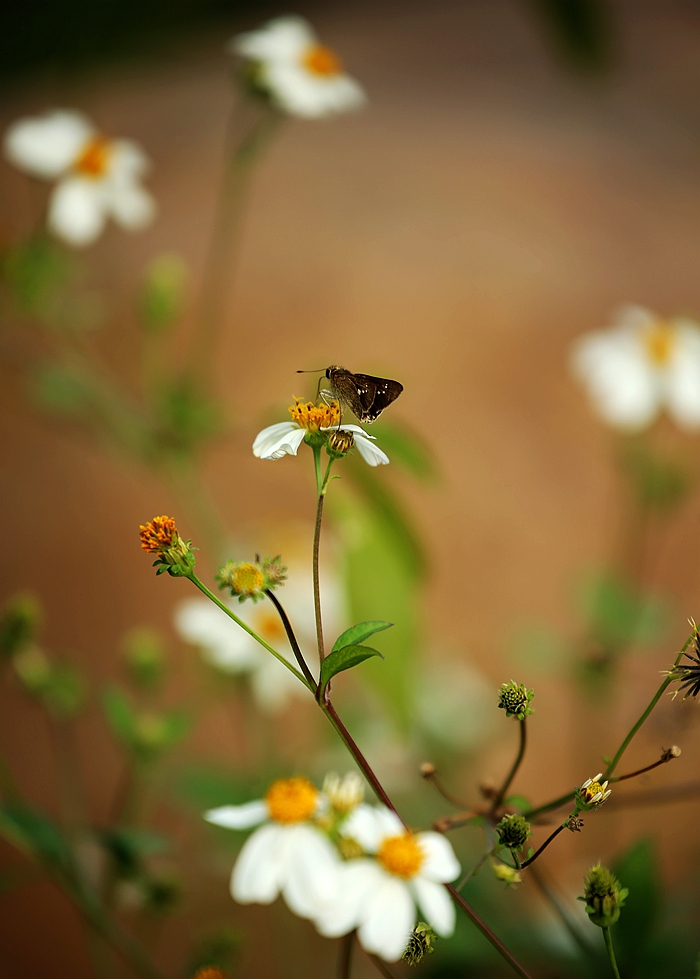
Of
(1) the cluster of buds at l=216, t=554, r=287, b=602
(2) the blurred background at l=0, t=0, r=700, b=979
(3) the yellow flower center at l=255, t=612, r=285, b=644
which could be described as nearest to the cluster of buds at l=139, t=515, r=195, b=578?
(1) the cluster of buds at l=216, t=554, r=287, b=602

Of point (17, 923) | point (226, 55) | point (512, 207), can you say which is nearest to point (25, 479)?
point (17, 923)

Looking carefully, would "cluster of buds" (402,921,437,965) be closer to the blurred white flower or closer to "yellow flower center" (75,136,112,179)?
the blurred white flower

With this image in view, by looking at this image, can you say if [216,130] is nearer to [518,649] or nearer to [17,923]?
[518,649]

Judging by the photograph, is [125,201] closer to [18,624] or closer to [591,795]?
[18,624]

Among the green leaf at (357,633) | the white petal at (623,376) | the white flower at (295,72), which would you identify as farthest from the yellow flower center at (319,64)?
the green leaf at (357,633)

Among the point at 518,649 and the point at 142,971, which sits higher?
the point at 518,649
